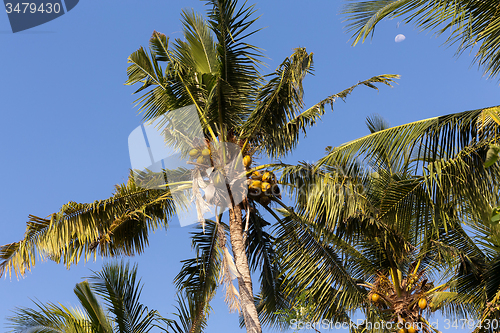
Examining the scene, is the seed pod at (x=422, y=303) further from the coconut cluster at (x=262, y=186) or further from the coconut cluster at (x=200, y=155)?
the coconut cluster at (x=200, y=155)

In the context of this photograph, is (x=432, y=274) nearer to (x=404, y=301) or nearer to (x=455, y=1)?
(x=404, y=301)

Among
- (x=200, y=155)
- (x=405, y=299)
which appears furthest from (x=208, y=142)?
(x=405, y=299)

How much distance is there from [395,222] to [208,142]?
3.68m

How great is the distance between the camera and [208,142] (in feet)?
27.4

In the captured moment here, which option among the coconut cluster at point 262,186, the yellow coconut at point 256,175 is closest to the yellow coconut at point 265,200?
the coconut cluster at point 262,186

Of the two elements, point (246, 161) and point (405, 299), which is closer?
point (246, 161)

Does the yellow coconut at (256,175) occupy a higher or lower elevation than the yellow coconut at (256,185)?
higher

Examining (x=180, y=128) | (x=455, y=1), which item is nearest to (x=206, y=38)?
(x=180, y=128)

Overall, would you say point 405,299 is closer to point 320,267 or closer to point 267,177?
point 320,267

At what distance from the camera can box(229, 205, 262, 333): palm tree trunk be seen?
7082 mm

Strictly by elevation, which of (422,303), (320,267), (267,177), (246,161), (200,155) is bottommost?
(422,303)

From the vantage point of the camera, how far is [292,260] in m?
8.00

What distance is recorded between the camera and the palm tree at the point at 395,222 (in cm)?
561

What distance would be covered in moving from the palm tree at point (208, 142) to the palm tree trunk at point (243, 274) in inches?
0.6
